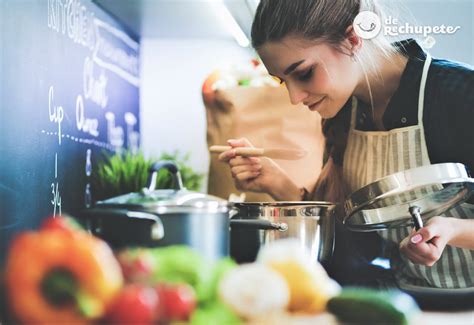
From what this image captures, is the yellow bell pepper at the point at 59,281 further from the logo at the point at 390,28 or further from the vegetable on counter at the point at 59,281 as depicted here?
the logo at the point at 390,28

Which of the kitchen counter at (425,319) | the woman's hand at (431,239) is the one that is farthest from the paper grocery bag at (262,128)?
the kitchen counter at (425,319)

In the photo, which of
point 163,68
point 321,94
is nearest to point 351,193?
point 321,94

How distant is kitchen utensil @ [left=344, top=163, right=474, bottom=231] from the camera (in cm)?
99

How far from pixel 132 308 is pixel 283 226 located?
50 cm

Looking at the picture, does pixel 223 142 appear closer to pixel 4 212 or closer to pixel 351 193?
pixel 351 193

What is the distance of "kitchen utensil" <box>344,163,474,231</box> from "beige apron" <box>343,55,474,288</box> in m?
0.04

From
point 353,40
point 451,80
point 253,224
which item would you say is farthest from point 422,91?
point 253,224

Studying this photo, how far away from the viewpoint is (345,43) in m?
1.05

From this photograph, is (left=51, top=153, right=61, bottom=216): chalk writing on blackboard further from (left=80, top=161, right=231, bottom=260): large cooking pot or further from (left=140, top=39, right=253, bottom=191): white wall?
(left=80, top=161, right=231, bottom=260): large cooking pot

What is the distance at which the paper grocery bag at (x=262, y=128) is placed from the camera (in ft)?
3.86

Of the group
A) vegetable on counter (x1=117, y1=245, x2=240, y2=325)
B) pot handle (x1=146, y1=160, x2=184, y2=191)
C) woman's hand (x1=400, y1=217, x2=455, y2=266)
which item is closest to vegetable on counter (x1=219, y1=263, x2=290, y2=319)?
vegetable on counter (x1=117, y1=245, x2=240, y2=325)

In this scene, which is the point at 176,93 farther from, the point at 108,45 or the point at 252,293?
the point at 252,293

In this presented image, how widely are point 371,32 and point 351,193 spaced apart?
0.29m

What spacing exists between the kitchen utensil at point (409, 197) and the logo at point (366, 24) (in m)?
0.25
